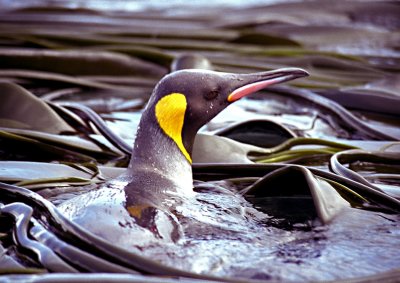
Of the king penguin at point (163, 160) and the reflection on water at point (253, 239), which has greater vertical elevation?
the king penguin at point (163, 160)

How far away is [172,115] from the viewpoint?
277 cm

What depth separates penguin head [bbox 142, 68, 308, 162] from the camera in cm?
274

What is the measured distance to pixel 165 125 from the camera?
2.76 metres

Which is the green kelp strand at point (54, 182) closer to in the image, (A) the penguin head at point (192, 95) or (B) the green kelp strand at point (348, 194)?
(A) the penguin head at point (192, 95)

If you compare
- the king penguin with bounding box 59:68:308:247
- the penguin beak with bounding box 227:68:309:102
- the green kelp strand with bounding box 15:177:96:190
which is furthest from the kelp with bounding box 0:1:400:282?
the penguin beak with bounding box 227:68:309:102

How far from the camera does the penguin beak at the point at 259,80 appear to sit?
9.45 ft

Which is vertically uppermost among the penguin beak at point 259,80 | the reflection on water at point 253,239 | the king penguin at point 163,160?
the penguin beak at point 259,80

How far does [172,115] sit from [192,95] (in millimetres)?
104

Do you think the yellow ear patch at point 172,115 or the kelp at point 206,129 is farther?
the yellow ear patch at point 172,115

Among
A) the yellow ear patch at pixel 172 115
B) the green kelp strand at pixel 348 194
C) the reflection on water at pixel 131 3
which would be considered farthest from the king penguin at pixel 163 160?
the reflection on water at pixel 131 3

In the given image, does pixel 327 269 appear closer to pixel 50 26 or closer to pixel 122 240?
pixel 122 240

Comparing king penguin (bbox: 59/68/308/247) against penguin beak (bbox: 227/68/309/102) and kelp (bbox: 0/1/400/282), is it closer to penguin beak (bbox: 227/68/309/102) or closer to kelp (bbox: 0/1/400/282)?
penguin beak (bbox: 227/68/309/102)

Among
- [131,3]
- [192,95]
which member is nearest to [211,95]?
[192,95]

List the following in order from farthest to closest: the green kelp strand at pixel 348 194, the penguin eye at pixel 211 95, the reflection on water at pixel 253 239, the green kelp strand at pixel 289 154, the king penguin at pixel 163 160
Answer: the green kelp strand at pixel 289 154, the penguin eye at pixel 211 95, the green kelp strand at pixel 348 194, the king penguin at pixel 163 160, the reflection on water at pixel 253 239
